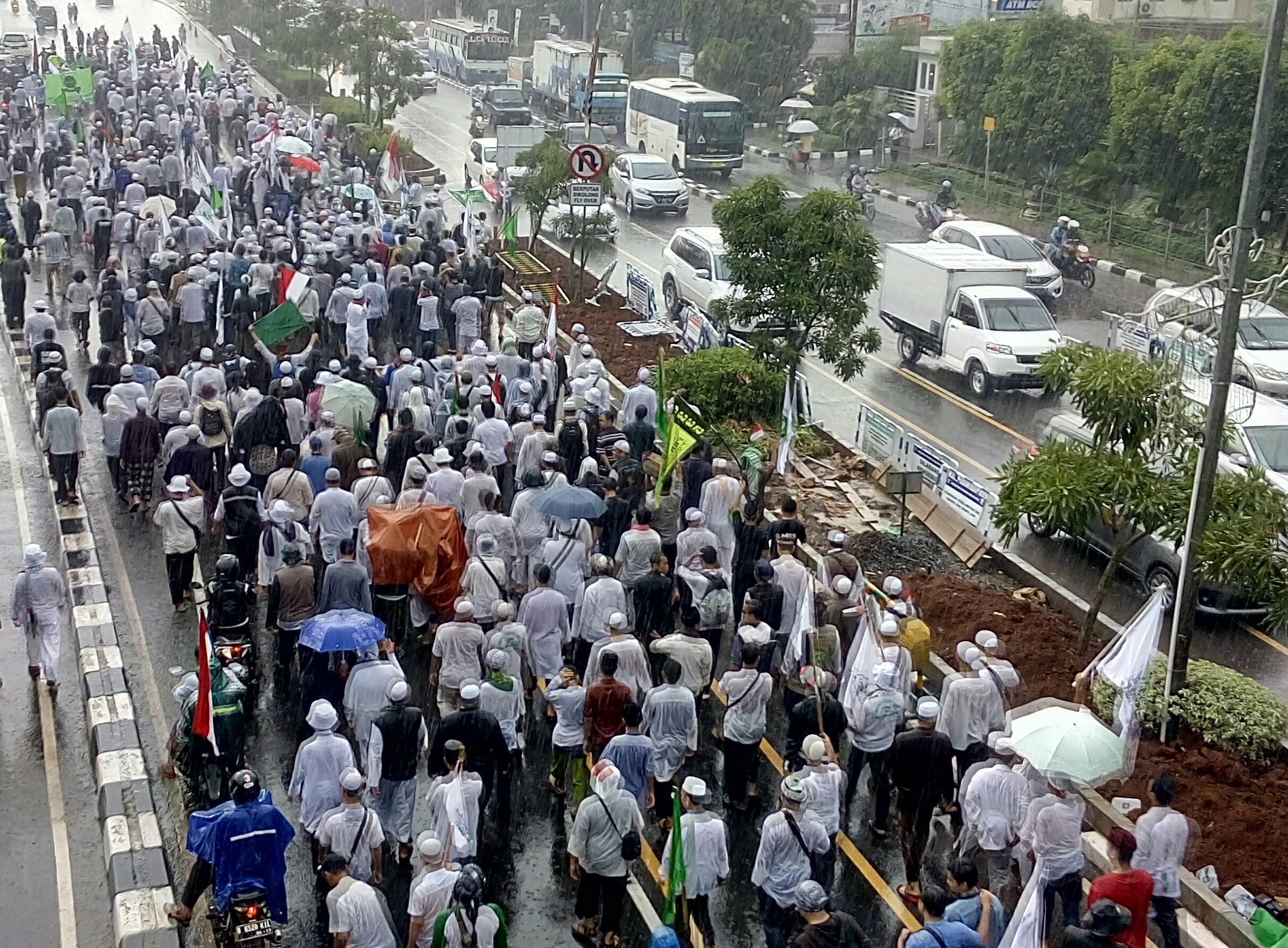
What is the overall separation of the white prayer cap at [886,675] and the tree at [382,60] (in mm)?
32616

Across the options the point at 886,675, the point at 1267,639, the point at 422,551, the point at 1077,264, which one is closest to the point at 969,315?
the point at 1267,639

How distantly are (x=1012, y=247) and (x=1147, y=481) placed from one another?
18.4 m

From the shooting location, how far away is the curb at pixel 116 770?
9086 millimetres

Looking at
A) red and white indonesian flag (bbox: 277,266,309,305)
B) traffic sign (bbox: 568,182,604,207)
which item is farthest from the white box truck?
red and white indonesian flag (bbox: 277,266,309,305)

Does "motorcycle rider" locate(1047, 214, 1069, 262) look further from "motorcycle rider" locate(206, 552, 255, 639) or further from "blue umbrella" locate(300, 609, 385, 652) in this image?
"blue umbrella" locate(300, 609, 385, 652)

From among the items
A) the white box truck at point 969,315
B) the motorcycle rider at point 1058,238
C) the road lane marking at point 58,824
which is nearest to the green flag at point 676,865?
the road lane marking at point 58,824

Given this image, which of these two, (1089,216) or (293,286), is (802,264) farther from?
(1089,216)

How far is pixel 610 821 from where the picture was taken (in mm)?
8344

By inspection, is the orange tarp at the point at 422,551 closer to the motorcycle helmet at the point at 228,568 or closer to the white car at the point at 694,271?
the motorcycle helmet at the point at 228,568

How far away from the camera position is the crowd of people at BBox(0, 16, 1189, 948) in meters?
8.34

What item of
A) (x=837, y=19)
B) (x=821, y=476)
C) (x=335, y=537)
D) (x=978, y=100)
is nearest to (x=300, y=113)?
(x=978, y=100)

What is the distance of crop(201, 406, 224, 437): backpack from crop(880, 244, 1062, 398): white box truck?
38.3 ft

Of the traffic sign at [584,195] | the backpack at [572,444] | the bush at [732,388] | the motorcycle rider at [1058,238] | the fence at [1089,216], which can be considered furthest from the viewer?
the fence at [1089,216]

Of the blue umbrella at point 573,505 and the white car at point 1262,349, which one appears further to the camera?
the white car at point 1262,349
